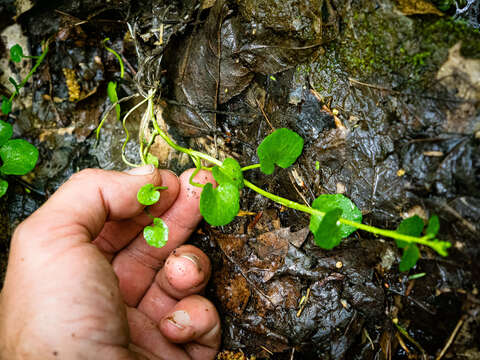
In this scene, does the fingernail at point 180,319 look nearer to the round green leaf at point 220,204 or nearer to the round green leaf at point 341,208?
the round green leaf at point 220,204

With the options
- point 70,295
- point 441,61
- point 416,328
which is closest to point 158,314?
point 70,295

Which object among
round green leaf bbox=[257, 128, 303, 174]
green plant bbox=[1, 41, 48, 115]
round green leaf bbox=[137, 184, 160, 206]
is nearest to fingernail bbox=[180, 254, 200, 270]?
round green leaf bbox=[137, 184, 160, 206]

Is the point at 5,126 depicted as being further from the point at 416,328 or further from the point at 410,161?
the point at 416,328

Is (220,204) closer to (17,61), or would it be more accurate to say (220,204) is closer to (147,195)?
(147,195)

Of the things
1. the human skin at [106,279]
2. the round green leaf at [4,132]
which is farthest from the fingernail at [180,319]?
the round green leaf at [4,132]

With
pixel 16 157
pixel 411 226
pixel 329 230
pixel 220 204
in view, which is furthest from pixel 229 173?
pixel 16 157
